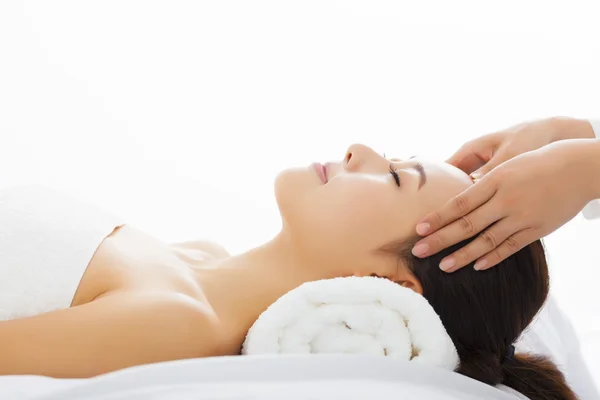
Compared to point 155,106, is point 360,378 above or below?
below

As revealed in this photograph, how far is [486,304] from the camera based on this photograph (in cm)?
153

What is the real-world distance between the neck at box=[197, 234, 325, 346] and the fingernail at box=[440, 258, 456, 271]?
0.28m

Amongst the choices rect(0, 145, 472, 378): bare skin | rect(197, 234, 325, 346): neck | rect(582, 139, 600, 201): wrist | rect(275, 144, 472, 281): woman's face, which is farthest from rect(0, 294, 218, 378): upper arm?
rect(582, 139, 600, 201): wrist

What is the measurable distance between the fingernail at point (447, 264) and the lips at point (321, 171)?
0.34 m

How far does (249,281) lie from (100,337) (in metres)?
0.39

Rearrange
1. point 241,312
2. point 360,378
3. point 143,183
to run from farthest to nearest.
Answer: point 143,183, point 241,312, point 360,378

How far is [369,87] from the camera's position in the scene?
2.89 meters

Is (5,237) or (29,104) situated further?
(29,104)

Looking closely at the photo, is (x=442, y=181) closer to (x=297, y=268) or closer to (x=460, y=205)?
(x=460, y=205)

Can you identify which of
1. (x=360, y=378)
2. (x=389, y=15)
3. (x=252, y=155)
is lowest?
(x=360, y=378)

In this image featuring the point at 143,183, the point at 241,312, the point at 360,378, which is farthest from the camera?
the point at 143,183

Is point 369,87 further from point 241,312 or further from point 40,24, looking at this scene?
point 241,312

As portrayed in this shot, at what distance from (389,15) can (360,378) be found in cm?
198

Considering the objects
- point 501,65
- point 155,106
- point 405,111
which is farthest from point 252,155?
point 501,65
